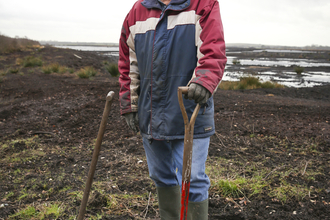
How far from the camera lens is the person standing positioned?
151 cm

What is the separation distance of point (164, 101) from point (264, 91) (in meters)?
9.26

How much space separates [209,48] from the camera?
148 centimetres

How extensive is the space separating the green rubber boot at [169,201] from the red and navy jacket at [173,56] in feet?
1.60

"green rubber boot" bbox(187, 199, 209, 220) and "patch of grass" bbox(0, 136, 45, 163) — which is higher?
"green rubber boot" bbox(187, 199, 209, 220)

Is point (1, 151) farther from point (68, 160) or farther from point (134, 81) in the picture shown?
point (134, 81)

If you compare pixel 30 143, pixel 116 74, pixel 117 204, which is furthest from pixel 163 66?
pixel 116 74

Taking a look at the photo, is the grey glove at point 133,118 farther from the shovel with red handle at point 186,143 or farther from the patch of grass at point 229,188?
the patch of grass at point 229,188

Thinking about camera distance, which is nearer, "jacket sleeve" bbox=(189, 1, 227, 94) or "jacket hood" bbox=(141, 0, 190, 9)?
"jacket sleeve" bbox=(189, 1, 227, 94)

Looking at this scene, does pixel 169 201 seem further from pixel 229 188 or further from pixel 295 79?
pixel 295 79

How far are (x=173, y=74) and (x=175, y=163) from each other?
0.63 meters

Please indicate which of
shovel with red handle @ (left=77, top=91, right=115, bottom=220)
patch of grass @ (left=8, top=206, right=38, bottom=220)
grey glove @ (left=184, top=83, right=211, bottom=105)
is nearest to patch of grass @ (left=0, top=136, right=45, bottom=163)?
patch of grass @ (left=8, top=206, right=38, bottom=220)

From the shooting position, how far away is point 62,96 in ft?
24.9

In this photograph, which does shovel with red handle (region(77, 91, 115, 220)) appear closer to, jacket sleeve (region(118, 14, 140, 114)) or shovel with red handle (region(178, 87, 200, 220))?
jacket sleeve (region(118, 14, 140, 114))

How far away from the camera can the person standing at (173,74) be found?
1.51 metres
